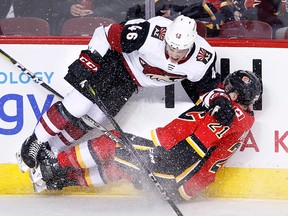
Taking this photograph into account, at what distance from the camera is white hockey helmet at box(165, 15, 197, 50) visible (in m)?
4.84

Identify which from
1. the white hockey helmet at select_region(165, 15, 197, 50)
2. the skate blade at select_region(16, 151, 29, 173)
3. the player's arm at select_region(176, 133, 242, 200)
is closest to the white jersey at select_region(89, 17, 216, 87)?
the white hockey helmet at select_region(165, 15, 197, 50)

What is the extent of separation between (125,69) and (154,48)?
283mm

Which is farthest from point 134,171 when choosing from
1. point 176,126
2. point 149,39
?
point 149,39

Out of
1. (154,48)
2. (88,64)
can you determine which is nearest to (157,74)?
(154,48)

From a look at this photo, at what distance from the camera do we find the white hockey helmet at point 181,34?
4836mm

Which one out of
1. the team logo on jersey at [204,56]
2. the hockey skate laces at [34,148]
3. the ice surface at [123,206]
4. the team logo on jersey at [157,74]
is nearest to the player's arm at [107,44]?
the team logo on jersey at [157,74]

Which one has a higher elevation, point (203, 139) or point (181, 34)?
point (181, 34)

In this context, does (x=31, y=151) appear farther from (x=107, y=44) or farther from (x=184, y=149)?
(x=184, y=149)

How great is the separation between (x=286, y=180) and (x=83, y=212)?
1212mm

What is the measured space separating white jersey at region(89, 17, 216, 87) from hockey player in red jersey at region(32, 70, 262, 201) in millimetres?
172

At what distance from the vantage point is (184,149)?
5145 millimetres

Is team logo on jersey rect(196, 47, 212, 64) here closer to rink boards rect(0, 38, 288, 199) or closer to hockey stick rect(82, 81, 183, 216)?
rink boards rect(0, 38, 288, 199)

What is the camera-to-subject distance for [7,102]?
5.39 m

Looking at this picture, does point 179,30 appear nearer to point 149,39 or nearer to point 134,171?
point 149,39
